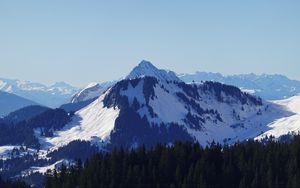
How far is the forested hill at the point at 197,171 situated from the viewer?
589ft

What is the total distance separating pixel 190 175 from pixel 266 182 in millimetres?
20475

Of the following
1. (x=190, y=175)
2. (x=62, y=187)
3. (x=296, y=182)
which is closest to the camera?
(x=296, y=182)

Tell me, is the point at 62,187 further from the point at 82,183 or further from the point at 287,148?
the point at 287,148

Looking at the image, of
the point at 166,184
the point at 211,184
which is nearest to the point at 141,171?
the point at 166,184

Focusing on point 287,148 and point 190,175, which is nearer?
point 190,175

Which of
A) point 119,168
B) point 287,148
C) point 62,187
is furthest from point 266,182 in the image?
point 62,187

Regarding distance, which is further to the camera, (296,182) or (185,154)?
(185,154)

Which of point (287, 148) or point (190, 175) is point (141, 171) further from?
point (287, 148)

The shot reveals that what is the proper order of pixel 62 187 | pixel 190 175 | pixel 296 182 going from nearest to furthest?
1. pixel 296 182
2. pixel 190 175
3. pixel 62 187

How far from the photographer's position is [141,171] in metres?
187

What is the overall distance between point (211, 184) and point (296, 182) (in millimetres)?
24331

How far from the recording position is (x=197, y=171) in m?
180

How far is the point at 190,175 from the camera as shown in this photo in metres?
179

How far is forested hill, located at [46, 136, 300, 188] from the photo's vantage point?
180 metres
